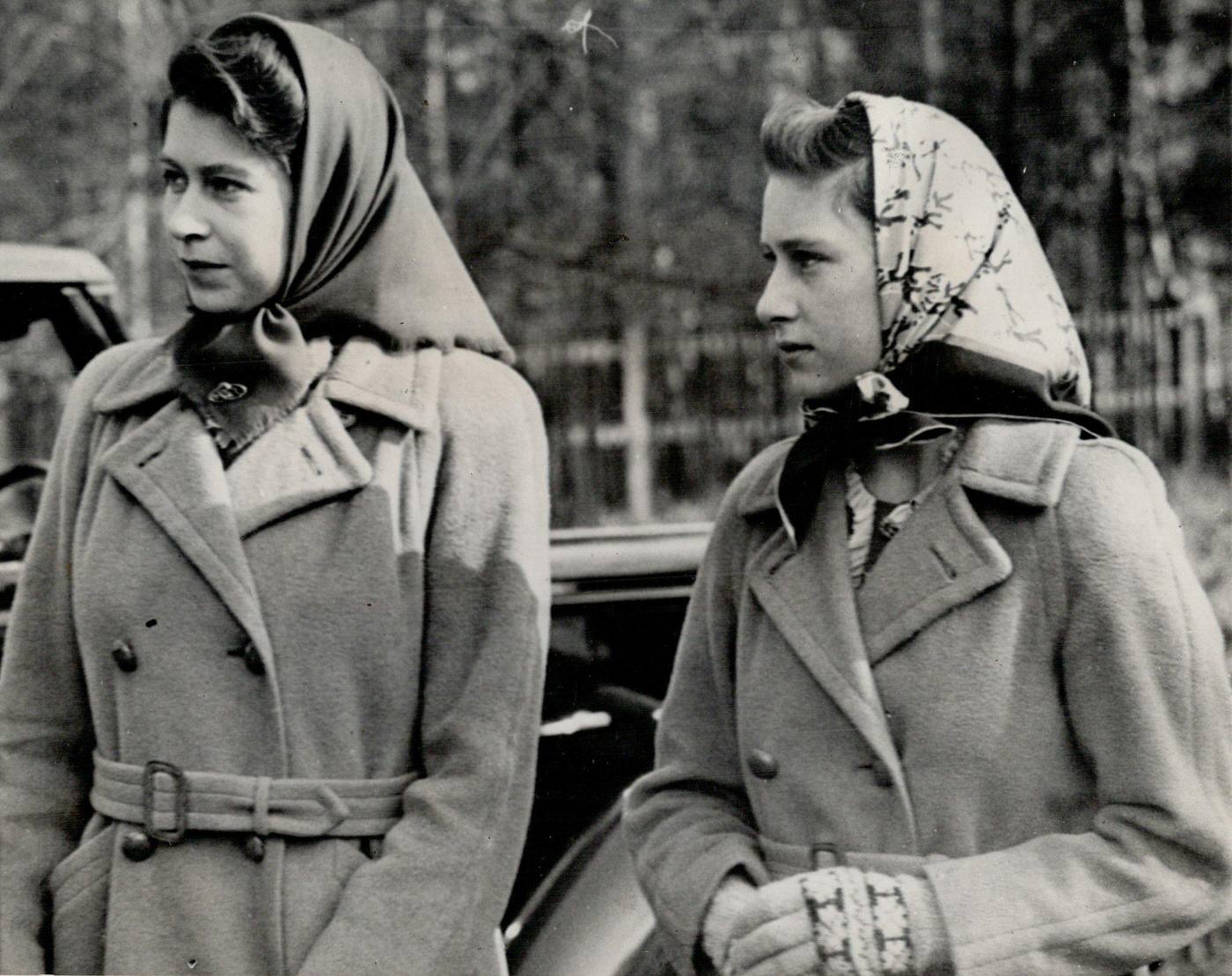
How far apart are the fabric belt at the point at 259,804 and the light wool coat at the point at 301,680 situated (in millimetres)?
18

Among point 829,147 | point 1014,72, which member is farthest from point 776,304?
point 1014,72

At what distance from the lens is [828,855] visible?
175 cm

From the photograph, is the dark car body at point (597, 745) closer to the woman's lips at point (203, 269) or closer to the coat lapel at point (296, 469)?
the coat lapel at point (296, 469)

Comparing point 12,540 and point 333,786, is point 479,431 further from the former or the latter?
point 12,540

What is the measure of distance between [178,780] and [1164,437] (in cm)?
515

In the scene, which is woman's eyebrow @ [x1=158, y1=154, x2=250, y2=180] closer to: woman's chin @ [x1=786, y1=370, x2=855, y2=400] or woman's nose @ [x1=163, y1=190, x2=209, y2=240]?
woman's nose @ [x1=163, y1=190, x2=209, y2=240]

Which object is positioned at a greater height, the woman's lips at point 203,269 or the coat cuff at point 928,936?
the woman's lips at point 203,269

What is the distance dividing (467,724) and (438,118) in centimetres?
790

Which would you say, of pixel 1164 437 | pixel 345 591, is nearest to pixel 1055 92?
pixel 1164 437

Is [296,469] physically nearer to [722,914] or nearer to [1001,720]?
[722,914]

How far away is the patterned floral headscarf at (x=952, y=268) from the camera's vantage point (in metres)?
1.79

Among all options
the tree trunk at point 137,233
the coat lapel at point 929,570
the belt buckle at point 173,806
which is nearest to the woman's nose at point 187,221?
the belt buckle at point 173,806

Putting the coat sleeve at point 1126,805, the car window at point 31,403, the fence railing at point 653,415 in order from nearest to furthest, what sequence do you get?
the coat sleeve at point 1126,805 < the car window at point 31,403 < the fence railing at point 653,415

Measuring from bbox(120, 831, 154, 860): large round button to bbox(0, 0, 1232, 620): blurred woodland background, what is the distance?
18.1ft
